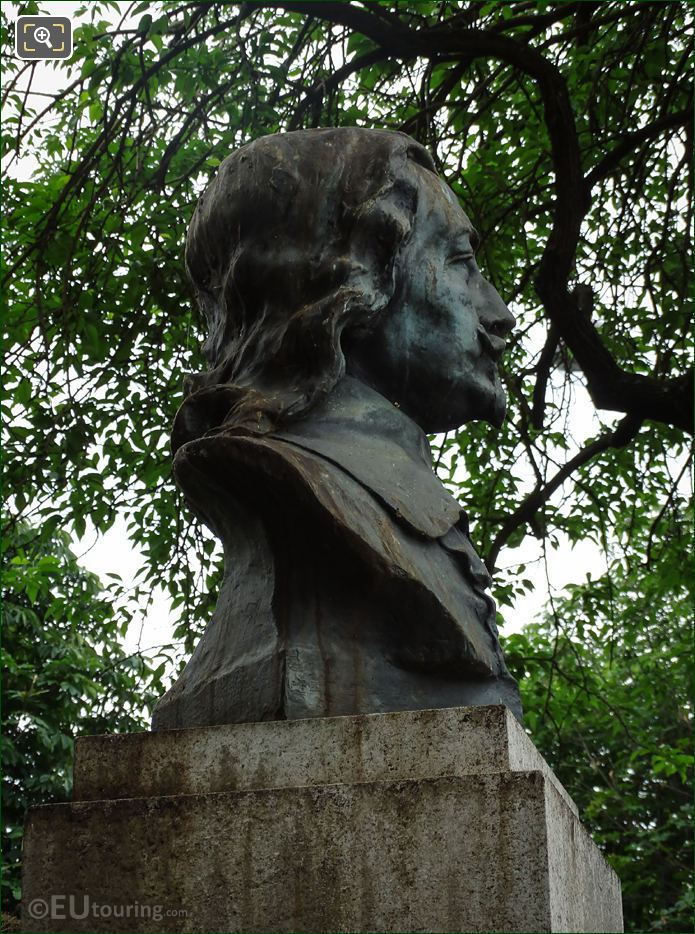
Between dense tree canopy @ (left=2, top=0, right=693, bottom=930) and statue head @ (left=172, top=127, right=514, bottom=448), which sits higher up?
dense tree canopy @ (left=2, top=0, right=693, bottom=930)

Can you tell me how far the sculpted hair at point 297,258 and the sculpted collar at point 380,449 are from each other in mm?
83

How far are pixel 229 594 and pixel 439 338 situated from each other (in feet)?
3.31

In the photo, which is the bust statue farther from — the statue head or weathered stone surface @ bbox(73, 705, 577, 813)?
weathered stone surface @ bbox(73, 705, 577, 813)

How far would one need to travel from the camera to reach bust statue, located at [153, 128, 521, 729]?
3.44 meters

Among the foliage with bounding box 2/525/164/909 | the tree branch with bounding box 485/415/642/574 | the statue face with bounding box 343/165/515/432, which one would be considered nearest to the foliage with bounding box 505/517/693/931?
the tree branch with bounding box 485/415/642/574

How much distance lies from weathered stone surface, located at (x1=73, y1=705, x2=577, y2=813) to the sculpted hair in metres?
0.93

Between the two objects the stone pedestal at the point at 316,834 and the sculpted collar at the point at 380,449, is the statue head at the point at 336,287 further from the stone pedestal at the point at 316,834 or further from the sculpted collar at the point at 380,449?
the stone pedestal at the point at 316,834

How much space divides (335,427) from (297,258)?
50 cm

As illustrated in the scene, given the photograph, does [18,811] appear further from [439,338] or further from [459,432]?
[439,338]

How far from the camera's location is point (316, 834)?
2.99 metres

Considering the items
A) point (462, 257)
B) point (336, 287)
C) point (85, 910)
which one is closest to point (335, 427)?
point (336, 287)

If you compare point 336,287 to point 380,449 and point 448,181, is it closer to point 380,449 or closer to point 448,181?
point 380,449

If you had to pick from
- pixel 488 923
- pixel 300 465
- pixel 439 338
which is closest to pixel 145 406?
pixel 439 338

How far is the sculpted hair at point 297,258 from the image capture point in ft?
12.6
